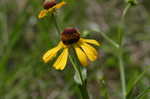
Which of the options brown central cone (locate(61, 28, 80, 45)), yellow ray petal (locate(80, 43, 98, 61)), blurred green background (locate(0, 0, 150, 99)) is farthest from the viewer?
blurred green background (locate(0, 0, 150, 99))

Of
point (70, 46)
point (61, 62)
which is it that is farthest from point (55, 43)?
point (61, 62)

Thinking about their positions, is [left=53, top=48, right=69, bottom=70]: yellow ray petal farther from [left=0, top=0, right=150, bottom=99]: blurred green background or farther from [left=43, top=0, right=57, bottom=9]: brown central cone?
[left=0, top=0, right=150, bottom=99]: blurred green background

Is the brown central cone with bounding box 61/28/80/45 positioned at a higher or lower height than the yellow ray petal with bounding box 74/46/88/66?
higher

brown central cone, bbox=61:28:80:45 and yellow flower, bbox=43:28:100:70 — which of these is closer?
yellow flower, bbox=43:28:100:70

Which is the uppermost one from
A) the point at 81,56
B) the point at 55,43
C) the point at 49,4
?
the point at 49,4

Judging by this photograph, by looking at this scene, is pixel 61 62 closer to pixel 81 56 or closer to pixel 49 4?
pixel 81 56

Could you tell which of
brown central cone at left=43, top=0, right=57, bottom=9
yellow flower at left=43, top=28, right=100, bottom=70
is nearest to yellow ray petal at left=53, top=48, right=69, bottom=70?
yellow flower at left=43, top=28, right=100, bottom=70

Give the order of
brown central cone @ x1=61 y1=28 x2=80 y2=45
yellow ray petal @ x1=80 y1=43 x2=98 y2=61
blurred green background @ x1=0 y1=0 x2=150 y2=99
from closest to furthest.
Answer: yellow ray petal @ x1=80 y1=43 x2=98 y2=61 → brown central cone @ x1=61 y1=28 x2=80 y2=45 → blurred green background @ x1=0 y1=0 x2=150 y2=99

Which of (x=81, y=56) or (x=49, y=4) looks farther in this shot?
(x=49, y=4)

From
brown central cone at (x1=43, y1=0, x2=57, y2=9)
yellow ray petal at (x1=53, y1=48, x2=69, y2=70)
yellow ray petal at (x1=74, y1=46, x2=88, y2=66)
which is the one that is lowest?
yellow ray petal at (x1=74, y1=46, x2=88, y2=66)

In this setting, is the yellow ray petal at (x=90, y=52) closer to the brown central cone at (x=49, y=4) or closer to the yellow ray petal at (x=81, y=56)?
the yellow ray petal at (x=81, y=56)
